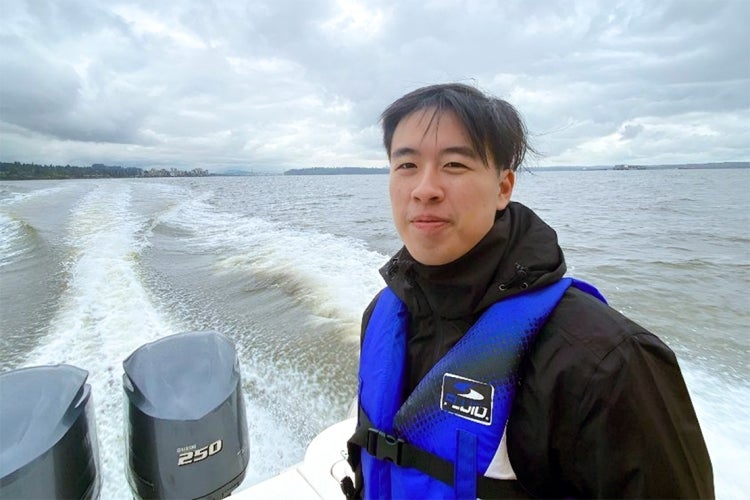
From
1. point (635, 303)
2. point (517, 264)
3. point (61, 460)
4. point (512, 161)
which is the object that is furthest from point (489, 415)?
point (635, 303)

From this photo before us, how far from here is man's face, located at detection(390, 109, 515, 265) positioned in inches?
50.5

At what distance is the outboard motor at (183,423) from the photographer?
167 cm

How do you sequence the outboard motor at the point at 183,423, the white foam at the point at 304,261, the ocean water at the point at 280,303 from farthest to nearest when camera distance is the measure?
the white foam at the point at 304,261 < the ocean water at the point at 280,303 < the outboard motor at the point at 183,423

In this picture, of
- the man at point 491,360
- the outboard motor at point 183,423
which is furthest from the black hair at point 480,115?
the outboard motor at point 183,423

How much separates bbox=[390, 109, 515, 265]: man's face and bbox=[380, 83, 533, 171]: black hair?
3cm

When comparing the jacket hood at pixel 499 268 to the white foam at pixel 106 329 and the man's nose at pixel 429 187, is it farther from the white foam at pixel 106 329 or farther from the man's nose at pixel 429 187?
the white foam at pixel 106 329

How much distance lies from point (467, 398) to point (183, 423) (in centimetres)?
118

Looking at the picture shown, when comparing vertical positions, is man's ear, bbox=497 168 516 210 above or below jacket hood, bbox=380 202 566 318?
above

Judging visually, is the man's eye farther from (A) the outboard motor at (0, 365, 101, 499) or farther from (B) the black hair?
(A) the outboard motor at (0, 365, 101, 499)

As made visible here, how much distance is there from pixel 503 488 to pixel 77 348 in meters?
4.97

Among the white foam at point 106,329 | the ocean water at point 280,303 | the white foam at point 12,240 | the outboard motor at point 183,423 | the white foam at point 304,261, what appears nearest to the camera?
the outboard motor at point 183,423

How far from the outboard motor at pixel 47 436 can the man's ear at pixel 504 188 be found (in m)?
1.73

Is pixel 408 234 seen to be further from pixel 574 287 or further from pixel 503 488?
pixel 503 488

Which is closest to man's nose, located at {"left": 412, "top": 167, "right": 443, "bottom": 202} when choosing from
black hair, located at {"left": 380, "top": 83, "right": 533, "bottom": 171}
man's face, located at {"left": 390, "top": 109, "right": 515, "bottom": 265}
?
man's face, located at {"left": 390, "top": 109, "right": 515, "bottom": 265}
